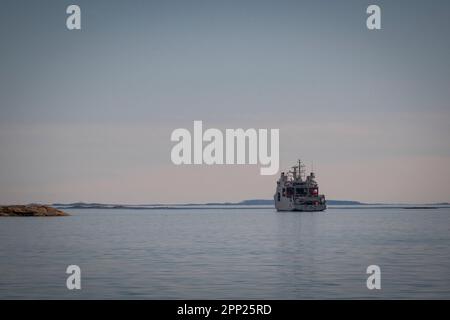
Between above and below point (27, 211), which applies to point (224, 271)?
above

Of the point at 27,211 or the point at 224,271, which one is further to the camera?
the point at 27,211

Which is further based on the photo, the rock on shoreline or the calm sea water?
the rock on shoreline

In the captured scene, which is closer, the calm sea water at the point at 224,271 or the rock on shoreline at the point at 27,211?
the calm sea water at the point at 224,271

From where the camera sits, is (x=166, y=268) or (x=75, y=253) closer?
(x=166, y=268)

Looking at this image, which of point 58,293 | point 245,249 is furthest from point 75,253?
point 58,293

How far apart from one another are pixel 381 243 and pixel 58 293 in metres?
43.4

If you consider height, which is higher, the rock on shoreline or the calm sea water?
the calm sea water

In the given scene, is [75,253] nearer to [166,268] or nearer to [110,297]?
[166,268]

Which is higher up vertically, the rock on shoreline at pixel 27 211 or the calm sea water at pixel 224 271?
the calm sea water at pixel 224 271
